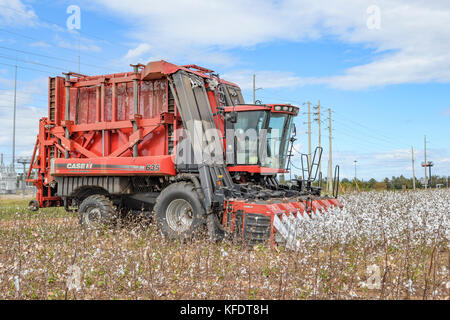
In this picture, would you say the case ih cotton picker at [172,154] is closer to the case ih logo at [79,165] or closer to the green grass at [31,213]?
the case ih logo at [79,165]

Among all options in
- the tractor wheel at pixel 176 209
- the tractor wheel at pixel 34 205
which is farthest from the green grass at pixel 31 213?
the tractor wheel at pixel 176 209

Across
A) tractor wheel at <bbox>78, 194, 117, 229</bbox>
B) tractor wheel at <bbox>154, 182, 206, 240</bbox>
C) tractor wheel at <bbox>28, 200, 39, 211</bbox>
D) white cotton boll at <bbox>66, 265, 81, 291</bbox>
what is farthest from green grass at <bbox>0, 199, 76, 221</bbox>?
white cotton boll at <bbox>66, 265, 81, 291</bbox>

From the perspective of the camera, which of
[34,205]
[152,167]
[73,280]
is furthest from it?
[34,205]

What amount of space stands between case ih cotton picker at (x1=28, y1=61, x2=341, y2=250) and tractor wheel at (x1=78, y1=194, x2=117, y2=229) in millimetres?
27

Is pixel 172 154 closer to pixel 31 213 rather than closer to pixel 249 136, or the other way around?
pixel 249 136

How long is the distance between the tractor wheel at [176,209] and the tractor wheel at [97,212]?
1.58 meters

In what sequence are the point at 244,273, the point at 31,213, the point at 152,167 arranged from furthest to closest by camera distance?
the point at 31,213
the point at 152,167
the point at 244,273

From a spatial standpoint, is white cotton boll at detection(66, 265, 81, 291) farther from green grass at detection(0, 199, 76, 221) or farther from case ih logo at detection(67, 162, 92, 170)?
case ih logo at detection(67, 162, 92, 170)

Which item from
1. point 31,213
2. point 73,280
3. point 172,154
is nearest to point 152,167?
point 172,154

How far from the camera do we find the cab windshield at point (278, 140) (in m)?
10.5

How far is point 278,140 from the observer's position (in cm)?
1073

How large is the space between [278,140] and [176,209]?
301 centimetres

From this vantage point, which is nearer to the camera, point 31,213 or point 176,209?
point 176,209

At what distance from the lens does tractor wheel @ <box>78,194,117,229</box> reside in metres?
11.1
